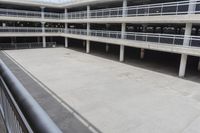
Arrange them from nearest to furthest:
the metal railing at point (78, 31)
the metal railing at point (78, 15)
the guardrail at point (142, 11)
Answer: the guardrail at point (142, 11) < the metal railing at point (78, 15) < the metal railing at point (78, 31)

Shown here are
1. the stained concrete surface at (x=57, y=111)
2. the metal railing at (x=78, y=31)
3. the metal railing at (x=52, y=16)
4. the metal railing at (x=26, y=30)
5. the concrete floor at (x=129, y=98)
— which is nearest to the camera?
the stained concrete surface at (x=57, y=111)

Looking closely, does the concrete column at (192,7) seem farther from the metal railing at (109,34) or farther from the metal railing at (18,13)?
the metal railing at (18,13)

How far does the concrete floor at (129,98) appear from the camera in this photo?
7673 millimetres

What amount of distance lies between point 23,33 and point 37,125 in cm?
3231

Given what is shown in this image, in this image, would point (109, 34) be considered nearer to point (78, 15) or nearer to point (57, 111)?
point (78, 15)

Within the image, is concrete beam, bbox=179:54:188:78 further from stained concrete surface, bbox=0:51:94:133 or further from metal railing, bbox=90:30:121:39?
stained concrete surface, bbox=0:51:94:133

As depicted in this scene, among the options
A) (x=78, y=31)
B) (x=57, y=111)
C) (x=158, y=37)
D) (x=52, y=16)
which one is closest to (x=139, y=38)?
(x=158, y=37)

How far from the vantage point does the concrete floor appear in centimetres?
767

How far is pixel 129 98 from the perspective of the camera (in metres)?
10.4

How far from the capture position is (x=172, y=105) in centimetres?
971

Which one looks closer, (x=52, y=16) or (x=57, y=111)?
(x=57, y=111)

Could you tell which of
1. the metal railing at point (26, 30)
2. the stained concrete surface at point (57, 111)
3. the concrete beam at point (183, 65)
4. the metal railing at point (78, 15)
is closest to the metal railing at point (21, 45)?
the metal railing at point (26, 30)

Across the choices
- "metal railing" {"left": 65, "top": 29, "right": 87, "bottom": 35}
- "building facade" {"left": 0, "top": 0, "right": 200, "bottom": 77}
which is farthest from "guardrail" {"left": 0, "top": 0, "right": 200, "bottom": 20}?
"metal railing" {"left": 65, "top": 29, "right": 87, "bottom": 35}

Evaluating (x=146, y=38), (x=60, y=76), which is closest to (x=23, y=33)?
(x=60, y=76)
